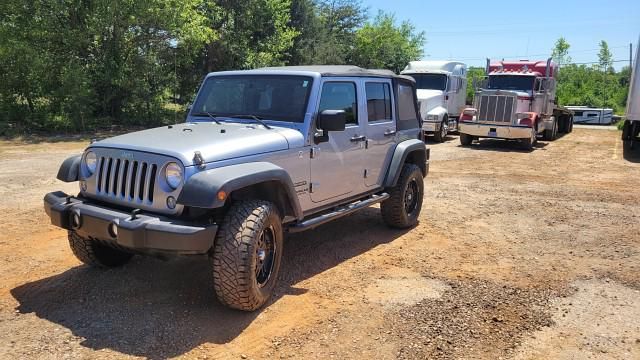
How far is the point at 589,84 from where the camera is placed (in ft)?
128

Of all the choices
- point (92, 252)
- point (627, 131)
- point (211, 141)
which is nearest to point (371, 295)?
point (211, 141)

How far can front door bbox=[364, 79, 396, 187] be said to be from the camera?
18.9ft

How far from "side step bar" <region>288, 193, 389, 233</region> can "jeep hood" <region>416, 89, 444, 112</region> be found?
38.8 ft

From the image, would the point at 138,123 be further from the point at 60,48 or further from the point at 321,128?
the point at 321,128

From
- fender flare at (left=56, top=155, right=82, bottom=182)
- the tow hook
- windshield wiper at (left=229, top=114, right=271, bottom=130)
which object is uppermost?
windshield wiper at (left=229, top=114, right=271, bottom=130)

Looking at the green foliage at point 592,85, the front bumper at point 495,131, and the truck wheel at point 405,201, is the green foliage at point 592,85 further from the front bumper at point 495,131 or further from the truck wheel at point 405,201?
the truck wheel at point 405,201

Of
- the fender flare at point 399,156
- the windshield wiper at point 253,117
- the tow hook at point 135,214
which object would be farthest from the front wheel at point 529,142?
the tow hook at point 135,214

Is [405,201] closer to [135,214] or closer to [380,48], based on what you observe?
[135,214]

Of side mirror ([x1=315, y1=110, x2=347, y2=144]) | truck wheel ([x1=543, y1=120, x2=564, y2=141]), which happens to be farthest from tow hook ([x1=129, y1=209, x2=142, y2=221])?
truck wheel ([x1=543, y1=120, x2=564, y2=141])

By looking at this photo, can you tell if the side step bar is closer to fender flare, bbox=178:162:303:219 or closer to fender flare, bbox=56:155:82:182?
fender flare, bbox=178:162:303:219

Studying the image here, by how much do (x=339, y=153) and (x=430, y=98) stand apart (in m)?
13.0

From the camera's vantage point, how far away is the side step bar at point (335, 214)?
4.71 meters

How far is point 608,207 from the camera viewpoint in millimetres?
8102

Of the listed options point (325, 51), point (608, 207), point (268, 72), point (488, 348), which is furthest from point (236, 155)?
point (325, 51)
